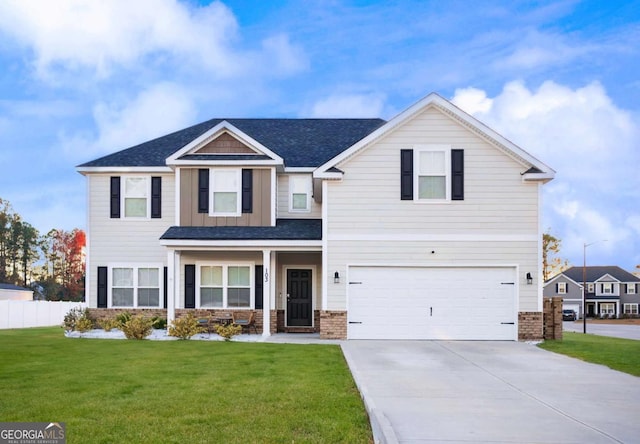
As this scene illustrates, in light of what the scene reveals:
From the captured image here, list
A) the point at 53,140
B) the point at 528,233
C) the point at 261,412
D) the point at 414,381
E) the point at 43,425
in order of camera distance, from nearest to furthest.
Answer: the point at 43,425 → the point at 261,412 → the point at 414,381 → the point at 528,233 → the point at 53,140

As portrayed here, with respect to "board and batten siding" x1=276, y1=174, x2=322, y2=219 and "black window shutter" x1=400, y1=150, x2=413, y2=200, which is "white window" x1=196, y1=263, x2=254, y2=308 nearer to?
"board and batten siding" x1=276, y1=174, x2=322, y2=219

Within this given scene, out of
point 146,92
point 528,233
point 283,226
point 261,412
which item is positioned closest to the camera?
point 261,412

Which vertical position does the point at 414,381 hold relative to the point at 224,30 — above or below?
below

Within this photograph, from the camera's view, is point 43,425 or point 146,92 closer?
point 43,425

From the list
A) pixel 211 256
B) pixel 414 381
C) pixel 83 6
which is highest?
pixel 83 6

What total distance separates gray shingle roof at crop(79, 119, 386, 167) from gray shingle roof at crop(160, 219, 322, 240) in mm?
2603

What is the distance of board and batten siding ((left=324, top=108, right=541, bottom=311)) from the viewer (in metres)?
18.5

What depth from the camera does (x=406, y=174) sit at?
18.6 meters

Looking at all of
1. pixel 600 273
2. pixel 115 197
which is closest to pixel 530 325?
pixel 115 197

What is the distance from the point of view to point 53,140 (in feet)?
100

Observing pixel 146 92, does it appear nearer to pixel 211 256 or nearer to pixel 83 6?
pixel 83 6

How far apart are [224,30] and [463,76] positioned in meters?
8.49

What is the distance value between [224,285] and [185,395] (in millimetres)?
11925

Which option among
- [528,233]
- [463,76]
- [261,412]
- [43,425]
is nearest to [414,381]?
[261,412]
